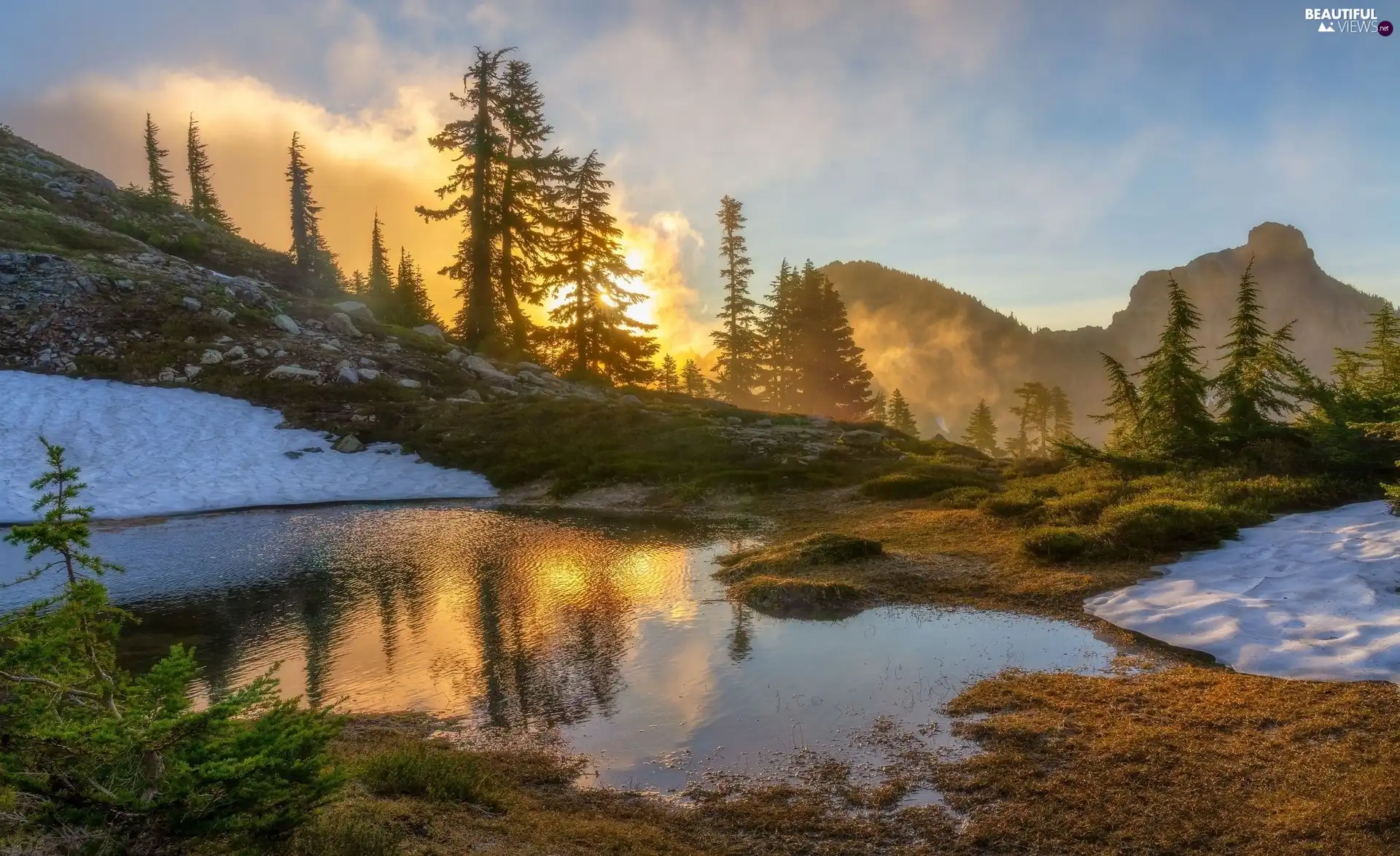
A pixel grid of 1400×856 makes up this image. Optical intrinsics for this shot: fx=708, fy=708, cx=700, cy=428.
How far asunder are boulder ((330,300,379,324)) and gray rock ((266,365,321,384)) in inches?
334

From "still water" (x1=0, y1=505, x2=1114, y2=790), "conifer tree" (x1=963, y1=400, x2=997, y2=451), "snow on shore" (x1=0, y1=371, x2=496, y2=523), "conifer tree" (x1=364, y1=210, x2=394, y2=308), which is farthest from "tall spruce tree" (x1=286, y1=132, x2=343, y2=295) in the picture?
"conifer tree" (x1=963, y1=400, x2=997, y2=451)

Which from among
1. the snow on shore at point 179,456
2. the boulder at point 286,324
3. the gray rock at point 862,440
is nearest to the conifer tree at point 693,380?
the gray rock at point 862,440

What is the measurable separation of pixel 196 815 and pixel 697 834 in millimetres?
3786

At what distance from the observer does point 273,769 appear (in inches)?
167

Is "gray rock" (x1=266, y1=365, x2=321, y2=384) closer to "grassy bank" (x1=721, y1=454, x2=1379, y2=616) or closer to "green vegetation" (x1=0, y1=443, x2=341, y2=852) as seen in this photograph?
"grassy bank" (x1=721, y1=454, x2=1379, y2=616)

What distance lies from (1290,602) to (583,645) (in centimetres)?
1044

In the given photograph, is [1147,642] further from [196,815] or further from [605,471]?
[605,471]

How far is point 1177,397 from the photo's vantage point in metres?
20.0

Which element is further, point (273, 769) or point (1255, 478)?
point (1255, 478)

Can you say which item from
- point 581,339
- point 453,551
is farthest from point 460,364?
point 453,551

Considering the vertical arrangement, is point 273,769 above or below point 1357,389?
below

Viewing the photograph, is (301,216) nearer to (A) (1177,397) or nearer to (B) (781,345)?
(B) (781,345)

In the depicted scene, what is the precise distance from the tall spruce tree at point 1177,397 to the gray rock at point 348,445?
27359mm

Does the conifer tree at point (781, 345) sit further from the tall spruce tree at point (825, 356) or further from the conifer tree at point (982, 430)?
the conifer tree at point (982, 430)
